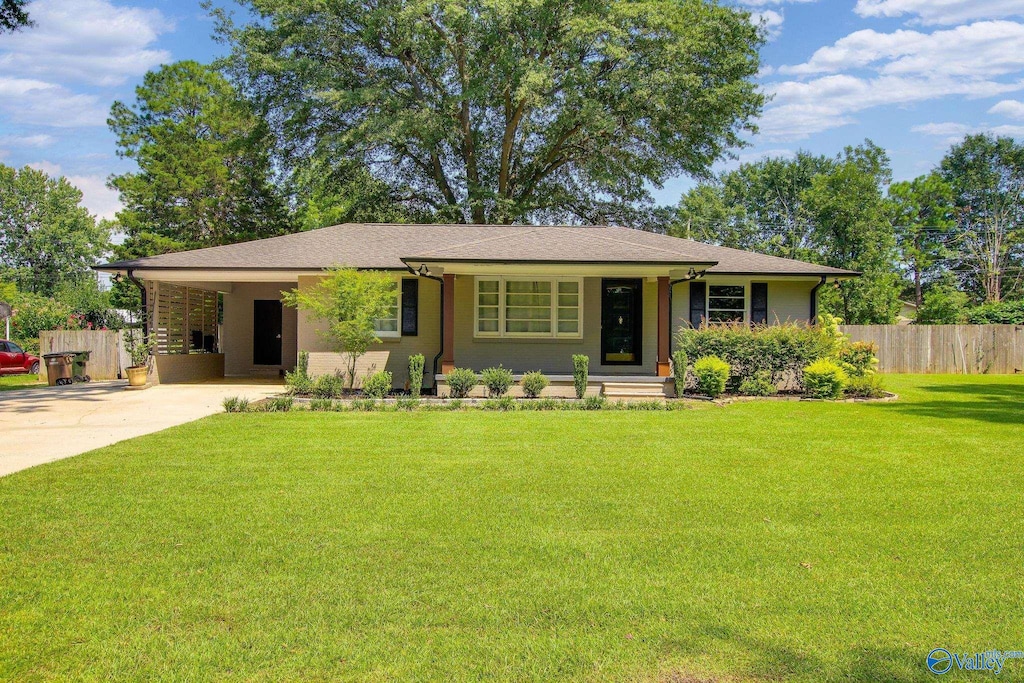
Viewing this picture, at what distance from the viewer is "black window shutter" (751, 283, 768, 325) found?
59.1 ft

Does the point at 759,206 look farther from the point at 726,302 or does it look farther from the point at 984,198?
the point at 726,302

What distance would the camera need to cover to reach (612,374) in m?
16.4

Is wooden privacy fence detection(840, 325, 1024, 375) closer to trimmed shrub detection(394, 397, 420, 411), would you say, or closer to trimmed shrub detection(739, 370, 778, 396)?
trimmed shrub detection(739, 370, 778, 396)

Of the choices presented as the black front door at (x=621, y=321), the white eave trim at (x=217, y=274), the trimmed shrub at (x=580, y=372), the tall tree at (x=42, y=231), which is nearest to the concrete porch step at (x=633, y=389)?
the trimmed shrub at (x=580, y=372)

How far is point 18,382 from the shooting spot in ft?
64.7

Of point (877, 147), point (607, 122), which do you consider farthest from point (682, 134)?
point (877, 147)

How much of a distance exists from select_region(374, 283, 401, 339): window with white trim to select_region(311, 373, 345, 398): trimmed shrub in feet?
7.81

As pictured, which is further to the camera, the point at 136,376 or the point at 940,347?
the point at 940,347

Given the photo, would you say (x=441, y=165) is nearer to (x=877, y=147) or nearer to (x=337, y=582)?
(x=877, y=147)

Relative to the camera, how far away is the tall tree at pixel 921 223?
39969mm

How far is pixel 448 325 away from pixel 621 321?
4544mm

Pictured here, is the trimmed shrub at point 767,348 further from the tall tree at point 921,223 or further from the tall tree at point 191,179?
the tall tree at point 921,223

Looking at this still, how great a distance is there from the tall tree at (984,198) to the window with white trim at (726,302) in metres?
28.7

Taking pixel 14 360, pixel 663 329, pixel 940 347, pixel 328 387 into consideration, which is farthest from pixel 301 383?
pixel 940 347
